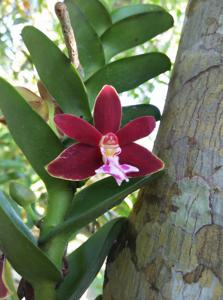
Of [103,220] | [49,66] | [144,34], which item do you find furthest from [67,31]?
[103,220]

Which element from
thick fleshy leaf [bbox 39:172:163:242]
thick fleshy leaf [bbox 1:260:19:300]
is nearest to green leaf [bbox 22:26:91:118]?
thick fleshy leaf [bbox 39:172:163:242]

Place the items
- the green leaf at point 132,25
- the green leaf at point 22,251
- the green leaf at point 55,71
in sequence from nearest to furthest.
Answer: the green leaf at point 22,251
the green leaf at point 55,71
the green leaf at point 132,25

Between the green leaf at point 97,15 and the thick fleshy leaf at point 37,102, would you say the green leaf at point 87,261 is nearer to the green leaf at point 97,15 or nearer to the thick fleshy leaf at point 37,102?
the thick fleshy leaf at point 37,102

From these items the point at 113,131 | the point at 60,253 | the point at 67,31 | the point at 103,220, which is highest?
the point at 67,31

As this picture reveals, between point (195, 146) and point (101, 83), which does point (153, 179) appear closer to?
point (195, 146)

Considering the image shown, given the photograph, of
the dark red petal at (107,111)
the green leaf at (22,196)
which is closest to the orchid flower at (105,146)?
the dark red petal at (107,111)

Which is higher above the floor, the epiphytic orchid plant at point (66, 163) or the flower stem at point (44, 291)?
the epiphytic orchid plant at point (66, 163)
